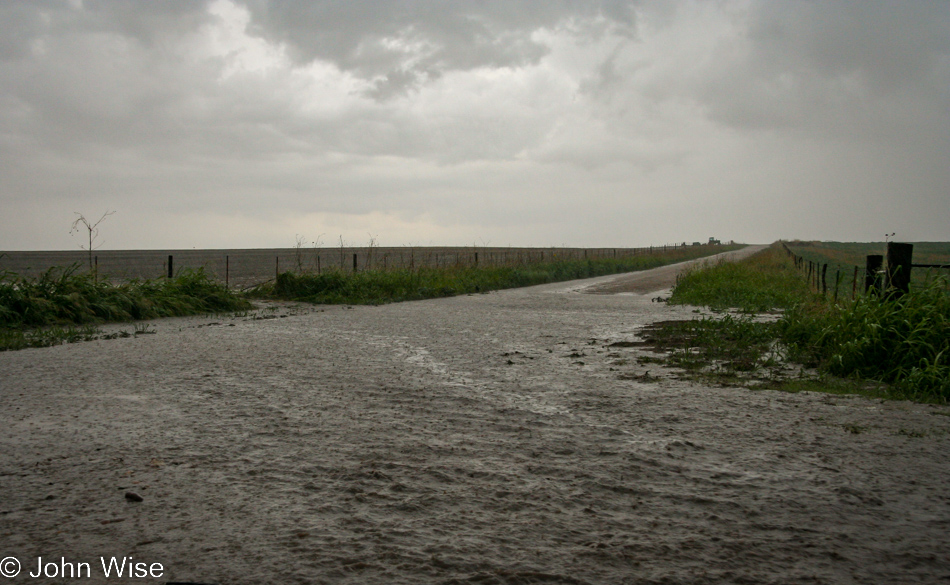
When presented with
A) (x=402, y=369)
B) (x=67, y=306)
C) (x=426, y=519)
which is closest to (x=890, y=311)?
(x=402, y=369)

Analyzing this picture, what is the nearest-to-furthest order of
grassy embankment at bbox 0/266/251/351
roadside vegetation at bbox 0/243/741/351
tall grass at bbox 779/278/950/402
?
tall grass at bbox 779/278/950/402
grassy embankment at bbox 0/266/251/351
roadside vegetation at bbox 0/243/741/351

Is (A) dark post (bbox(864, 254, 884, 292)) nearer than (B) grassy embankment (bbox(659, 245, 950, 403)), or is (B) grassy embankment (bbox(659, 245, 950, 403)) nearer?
(B) grassy embankment (bbox(659, 245, 950, 403))

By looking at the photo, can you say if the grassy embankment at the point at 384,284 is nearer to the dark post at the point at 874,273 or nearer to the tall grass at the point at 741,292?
the tall grass at the point at 741,292

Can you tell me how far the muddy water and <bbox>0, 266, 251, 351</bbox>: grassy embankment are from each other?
3.75 metres

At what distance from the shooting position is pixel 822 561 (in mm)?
3330

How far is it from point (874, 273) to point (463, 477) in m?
7.24

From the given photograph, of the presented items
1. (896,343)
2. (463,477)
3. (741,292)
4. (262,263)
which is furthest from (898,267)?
(262,263)

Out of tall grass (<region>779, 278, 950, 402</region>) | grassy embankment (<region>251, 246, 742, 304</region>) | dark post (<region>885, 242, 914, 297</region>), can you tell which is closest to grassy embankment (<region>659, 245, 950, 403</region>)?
tall grass (<region>779, 278, 950, 402</region>)

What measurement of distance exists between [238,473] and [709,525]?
9.19ft

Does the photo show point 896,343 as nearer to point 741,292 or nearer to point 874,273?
point 874,273

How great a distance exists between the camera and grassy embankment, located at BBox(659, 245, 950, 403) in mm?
7543

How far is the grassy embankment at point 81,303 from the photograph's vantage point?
12055 mm

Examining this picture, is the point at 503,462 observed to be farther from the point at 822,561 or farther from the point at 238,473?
the point at 822,561

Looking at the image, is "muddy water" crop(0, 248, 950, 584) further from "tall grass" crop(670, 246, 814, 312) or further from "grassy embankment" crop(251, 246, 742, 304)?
"grassy embankment" crop(251, 246, 742, 304)
